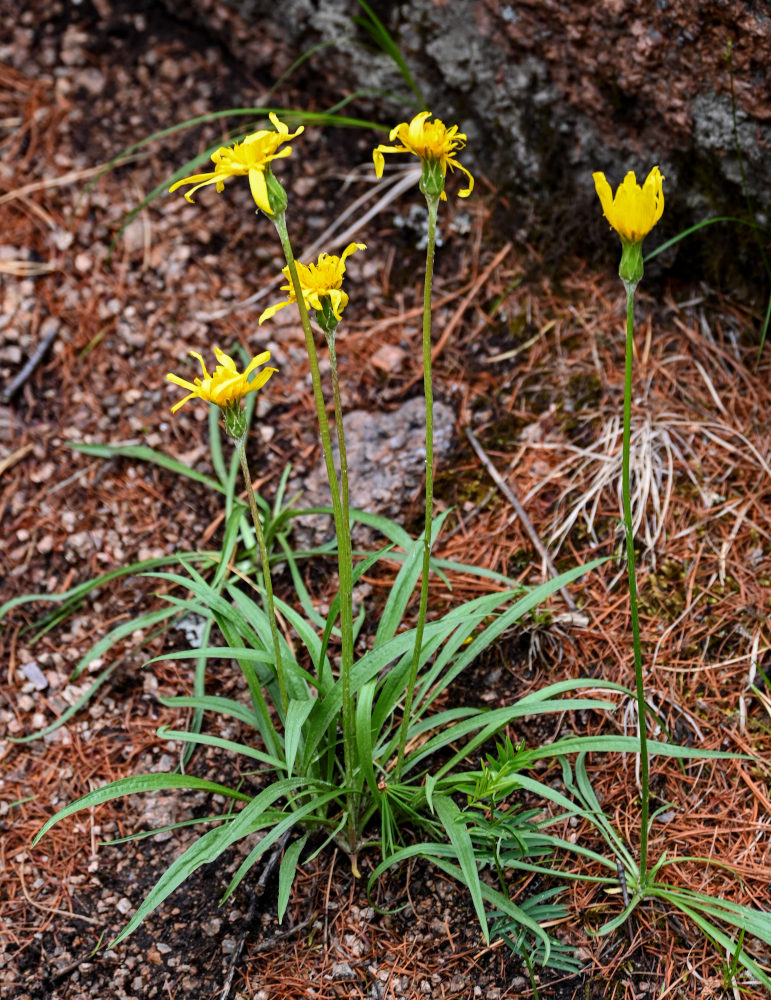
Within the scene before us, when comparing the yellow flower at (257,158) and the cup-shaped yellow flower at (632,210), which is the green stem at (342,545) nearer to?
the yellow flower at (257,158)

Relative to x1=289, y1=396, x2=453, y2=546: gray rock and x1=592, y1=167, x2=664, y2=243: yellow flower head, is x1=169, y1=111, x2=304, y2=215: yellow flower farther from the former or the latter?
x1=289, y1=396, x2=453, y2=546: gray rock

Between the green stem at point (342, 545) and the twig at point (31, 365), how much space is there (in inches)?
50.9

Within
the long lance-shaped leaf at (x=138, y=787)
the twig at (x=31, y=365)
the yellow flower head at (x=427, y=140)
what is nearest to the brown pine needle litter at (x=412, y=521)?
the twig at (x=31, y=365)

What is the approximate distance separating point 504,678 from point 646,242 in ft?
3.89

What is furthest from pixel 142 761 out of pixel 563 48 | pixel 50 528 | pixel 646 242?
pixel 563 48

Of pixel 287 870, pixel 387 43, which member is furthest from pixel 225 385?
pixel 387 43

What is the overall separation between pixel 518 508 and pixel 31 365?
1428mm

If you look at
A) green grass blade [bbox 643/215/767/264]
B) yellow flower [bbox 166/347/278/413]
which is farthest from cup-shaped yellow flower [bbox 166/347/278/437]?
green grass blade [bbox 643/215/767/264]

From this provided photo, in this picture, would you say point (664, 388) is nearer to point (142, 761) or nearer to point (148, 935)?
point (142, 761)

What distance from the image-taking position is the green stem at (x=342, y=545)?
1.25 meters

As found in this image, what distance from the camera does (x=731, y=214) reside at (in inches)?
87.0

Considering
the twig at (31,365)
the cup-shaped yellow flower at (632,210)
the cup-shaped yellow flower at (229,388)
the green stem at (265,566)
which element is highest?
the cup-shaped yellow flower at (632,210)

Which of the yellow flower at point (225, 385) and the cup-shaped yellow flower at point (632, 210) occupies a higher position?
the cup-shaped yellow flower at point (632, 210)

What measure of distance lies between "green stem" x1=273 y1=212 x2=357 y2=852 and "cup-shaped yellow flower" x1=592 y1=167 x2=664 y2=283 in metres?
0.42
